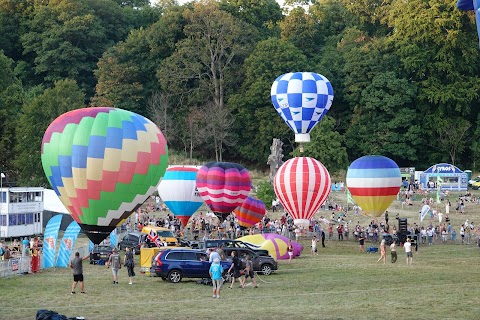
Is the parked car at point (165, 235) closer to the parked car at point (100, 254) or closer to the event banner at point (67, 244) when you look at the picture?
the parked car at point (100, 254)

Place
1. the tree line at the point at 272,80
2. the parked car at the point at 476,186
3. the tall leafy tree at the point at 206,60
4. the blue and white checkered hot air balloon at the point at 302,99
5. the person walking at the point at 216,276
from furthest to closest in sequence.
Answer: the tall leafy tree at the point at 206,60 < the tree line at the point at 272,80 < the parked car at the point at 476,186 < the blue and white checkered hot air balloon at the point at 302,99 < the person walking at the point at 216,276

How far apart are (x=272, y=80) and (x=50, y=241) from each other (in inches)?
1610

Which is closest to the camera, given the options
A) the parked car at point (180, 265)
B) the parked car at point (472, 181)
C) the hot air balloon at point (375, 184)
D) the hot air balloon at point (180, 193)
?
the parked car at point (180, 265)

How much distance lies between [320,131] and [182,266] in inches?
1642

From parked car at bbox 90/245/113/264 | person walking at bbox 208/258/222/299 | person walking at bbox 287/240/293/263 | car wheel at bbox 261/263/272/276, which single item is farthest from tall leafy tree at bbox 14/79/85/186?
person walking at bbox 208/258/222/299

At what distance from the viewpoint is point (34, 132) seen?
59.1 meters

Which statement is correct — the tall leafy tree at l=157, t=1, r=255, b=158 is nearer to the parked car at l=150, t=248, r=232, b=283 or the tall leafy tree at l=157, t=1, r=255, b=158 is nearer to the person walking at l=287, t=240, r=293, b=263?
the person walking at l=287, t=240, r=293, b=263

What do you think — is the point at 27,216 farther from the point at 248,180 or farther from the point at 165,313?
the point at 165,313

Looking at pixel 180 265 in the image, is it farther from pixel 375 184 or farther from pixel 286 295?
pixel 375 184

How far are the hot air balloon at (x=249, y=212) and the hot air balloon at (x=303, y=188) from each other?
357 centimetres

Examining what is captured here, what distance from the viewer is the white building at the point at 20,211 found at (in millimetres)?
42969

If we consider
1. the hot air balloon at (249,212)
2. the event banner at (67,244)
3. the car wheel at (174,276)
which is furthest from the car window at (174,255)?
the hot air balloon at (249,212)

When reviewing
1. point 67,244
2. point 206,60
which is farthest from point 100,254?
point 206,60

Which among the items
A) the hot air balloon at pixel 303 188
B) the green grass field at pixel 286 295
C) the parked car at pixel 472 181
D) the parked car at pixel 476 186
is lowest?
the green grass field at pixel 286 295
